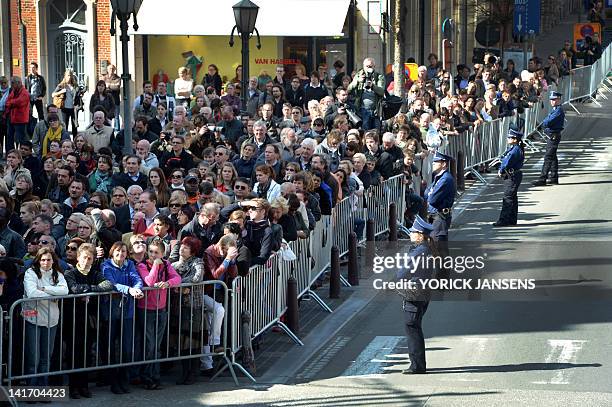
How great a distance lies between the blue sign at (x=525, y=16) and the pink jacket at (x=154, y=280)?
27667 mm

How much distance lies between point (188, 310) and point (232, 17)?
2244 centimetres

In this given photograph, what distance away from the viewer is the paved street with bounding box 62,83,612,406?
13.1 meters

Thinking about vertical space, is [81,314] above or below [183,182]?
below

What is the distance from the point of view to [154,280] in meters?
13.4

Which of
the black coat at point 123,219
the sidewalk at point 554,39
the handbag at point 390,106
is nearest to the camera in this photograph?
the black coat at point 123,219

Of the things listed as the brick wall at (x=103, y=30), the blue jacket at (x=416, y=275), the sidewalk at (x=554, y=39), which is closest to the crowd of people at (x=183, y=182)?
the blue jacket at (x=416, y=275)

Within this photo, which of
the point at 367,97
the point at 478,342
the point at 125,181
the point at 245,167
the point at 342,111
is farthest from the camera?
the point at 367,97

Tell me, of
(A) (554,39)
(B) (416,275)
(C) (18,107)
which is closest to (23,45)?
(C) (18,107)

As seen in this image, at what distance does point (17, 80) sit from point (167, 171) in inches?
333

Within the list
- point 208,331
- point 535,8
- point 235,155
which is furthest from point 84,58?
point 208,331

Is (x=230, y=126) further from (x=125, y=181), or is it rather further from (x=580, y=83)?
(x=580, y=83)

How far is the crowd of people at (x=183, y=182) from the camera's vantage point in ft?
43.9

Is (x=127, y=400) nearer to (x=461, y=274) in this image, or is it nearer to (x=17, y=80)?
(x=461, y=274)

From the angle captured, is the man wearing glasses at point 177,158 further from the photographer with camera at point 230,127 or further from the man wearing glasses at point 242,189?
the man wearing glasses at point 242,189
